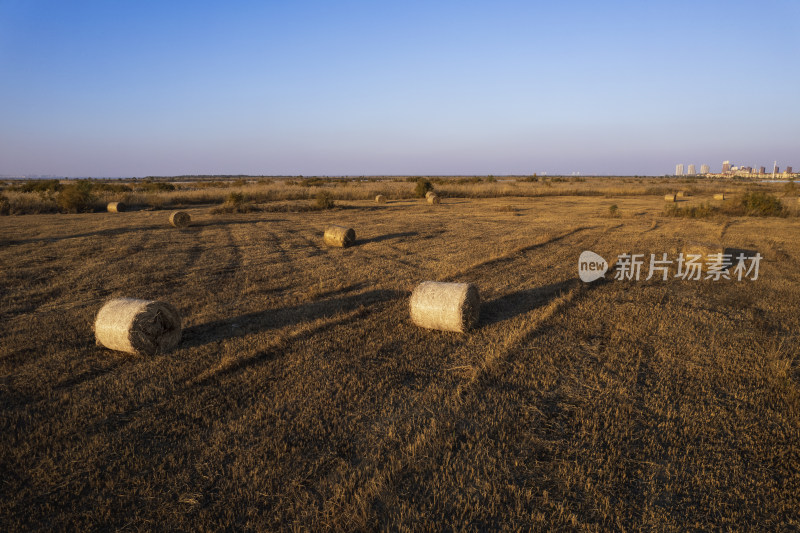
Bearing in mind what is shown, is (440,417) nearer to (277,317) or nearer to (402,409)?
(402,409)

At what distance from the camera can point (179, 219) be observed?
21.5 meters

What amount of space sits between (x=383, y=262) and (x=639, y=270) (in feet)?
24.8

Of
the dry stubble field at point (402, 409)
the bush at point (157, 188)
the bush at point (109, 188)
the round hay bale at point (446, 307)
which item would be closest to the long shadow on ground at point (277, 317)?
the dry stubble field at point (402, 409)

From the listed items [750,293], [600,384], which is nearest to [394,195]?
[750,293]

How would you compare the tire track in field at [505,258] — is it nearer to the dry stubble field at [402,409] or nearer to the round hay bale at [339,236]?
the dry stubble field at [402,409]

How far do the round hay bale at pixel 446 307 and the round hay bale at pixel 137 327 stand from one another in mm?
4201

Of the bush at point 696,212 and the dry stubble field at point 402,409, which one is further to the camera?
the bush at point 696,212

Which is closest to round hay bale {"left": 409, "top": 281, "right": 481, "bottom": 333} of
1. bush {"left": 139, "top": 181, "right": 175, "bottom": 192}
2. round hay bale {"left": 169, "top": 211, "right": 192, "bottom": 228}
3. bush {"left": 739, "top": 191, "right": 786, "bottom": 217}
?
round hay bale {"left": 169, "top": 211, "right": 192, "bottom": 228}

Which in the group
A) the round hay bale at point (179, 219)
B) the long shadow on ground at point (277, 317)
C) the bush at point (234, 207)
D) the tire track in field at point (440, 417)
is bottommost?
the tire track in field at point (440, 417)

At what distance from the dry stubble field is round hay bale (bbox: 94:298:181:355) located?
0.26 m

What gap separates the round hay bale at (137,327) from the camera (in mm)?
6164

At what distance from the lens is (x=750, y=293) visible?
9.38m

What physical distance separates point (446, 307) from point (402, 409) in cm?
259

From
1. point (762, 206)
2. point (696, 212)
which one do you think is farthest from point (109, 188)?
point (762, 206)
